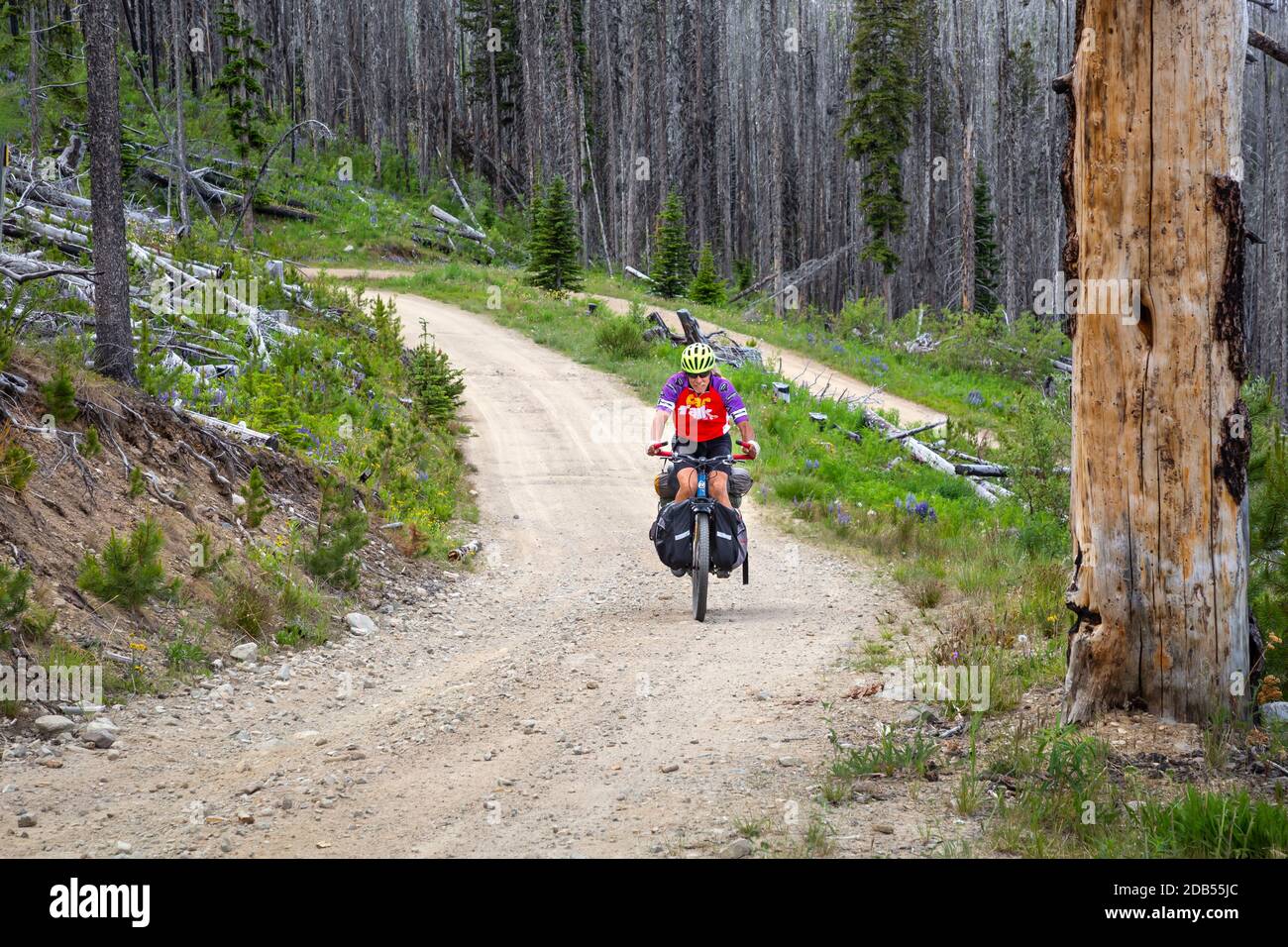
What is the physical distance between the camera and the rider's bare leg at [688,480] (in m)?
9.13

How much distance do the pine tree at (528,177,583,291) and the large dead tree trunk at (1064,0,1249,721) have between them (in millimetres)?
25941

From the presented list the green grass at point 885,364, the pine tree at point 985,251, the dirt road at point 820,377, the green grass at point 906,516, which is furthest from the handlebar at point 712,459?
the pine tree at point 985,251

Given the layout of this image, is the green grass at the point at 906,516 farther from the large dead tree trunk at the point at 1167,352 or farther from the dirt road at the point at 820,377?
the dirt road at the point at 820,377

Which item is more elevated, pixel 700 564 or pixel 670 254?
pixel 670 254

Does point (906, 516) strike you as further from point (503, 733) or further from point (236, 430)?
point (503, 733)

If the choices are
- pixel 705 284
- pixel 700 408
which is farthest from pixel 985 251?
pixel 700 408

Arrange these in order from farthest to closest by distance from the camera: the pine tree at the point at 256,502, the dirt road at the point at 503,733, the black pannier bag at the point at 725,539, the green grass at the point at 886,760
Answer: the black pannier bag at the point at 725,539
the pine tree at the point at 256,502
the green grass at the point at 886,760
the dirt road at the point at 503,733

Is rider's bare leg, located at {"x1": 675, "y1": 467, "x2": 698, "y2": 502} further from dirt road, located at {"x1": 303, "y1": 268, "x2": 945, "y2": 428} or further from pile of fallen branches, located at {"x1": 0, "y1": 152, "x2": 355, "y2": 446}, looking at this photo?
dirt road, located at {"x1": 303, "y1": 268, "x2": 945, "y2": 428}

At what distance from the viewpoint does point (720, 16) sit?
183ft

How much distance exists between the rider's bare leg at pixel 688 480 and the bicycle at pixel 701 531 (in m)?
0.03

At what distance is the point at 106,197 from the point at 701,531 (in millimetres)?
6147

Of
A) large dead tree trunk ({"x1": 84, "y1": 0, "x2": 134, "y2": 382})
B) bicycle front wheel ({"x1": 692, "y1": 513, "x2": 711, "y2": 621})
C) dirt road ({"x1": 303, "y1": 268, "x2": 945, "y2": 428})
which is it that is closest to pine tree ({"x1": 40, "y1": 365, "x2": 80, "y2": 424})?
large dead tree trunk ({"x1": 84, "y1": 0, "x2": 134, "y2": 382})

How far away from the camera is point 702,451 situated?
937 cm
